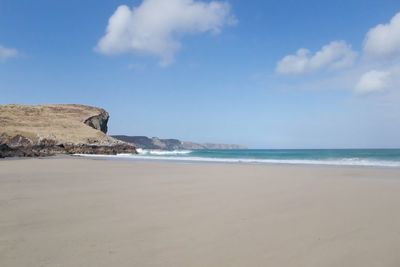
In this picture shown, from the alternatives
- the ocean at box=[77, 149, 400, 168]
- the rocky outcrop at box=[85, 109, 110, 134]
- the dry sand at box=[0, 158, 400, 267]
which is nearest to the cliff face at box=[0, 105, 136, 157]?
the rocky outcrop at box=[85, 109, 110, 134]

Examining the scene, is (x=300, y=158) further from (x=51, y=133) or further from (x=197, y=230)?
(x=197, y=230)

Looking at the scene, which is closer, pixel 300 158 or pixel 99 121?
pixel 300 158

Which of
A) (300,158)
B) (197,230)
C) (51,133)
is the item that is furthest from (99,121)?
(197,230)

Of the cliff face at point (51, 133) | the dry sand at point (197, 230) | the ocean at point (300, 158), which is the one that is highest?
the cliff face at point (51, 133)

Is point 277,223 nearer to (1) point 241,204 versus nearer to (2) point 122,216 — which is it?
(1) point 241,204

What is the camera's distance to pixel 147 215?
7152 mm

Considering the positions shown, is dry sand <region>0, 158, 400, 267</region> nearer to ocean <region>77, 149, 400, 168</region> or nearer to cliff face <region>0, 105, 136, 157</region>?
ocean <region>77, 149, 400, 168</region>

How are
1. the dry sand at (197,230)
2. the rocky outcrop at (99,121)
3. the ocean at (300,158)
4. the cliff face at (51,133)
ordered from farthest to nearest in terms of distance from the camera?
1. the rocky outcrop at (99,121)
2. the cliff face at (51,133)
3. the ocean at (300,158)
4. the dry sand at (197,230)

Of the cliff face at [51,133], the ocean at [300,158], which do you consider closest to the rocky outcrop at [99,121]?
the cliff face at [51,133]

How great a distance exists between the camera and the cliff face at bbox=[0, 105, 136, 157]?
57.7 metres

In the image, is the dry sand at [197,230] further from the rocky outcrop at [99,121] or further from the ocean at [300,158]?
the rocky outcrop at [99,121]

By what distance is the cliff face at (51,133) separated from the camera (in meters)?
57.7

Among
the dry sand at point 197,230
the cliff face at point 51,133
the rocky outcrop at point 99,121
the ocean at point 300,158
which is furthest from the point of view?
the rocky outcrop at point 99,121

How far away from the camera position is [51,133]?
2527 inches
